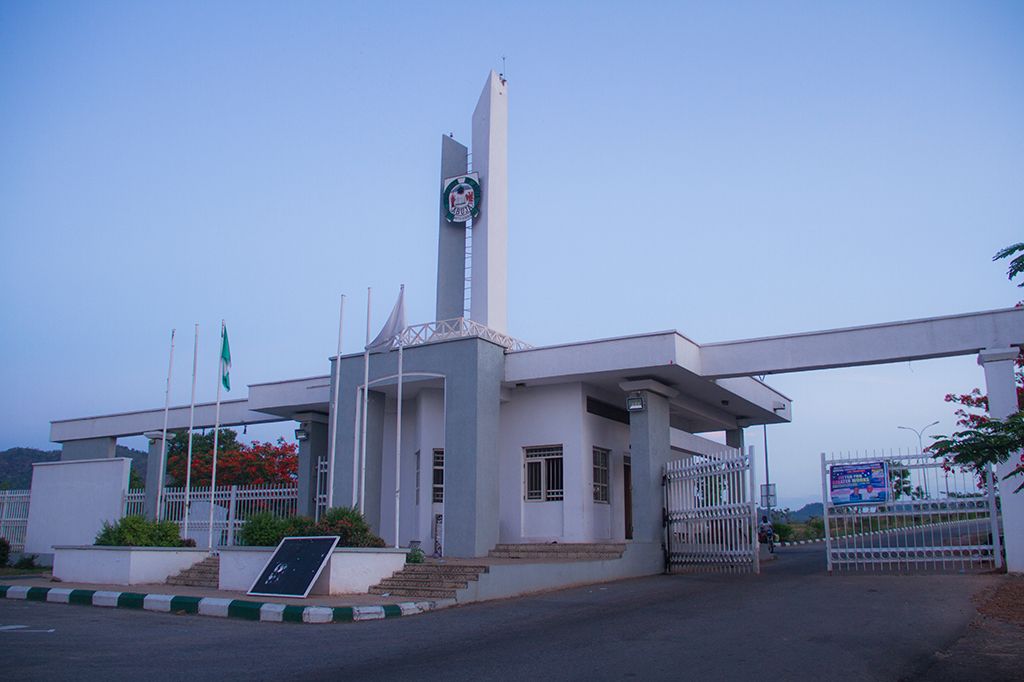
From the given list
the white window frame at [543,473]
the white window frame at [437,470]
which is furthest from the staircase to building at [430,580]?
the white window frame at [543,473]

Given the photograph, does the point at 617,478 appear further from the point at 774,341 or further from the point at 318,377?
the point at 318,377

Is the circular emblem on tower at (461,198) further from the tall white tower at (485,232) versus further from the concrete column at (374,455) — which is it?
the concrete column at (374,455)

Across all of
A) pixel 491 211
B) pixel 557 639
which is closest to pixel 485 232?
pixel 491 211

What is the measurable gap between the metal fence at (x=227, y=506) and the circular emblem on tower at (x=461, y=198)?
8.10 metres

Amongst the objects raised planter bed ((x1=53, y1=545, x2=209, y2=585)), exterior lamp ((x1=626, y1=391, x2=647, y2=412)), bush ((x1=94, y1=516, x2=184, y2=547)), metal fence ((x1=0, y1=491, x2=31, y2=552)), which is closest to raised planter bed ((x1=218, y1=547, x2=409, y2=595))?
raised planter bed ((x1=53, y1=545, x2=209, y2=585))

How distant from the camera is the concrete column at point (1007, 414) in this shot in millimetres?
13227

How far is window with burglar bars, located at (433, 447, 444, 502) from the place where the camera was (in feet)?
59.9

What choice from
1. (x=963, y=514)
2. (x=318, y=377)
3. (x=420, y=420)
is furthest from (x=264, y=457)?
(x=963, y=514)

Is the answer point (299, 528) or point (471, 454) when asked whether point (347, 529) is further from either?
point (471, 454)

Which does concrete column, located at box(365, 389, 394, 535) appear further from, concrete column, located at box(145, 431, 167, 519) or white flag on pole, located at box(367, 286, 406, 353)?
concrete column, located at box(145, 431, 167, 519)

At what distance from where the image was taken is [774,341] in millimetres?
16359


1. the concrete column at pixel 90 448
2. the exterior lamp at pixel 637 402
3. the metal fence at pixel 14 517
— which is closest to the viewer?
the exterior lamp at pixel 637 402

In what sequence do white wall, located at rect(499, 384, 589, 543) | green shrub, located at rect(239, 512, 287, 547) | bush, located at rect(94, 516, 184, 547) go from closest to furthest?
1. green shrub, located at rect(239, 512, 287, 547)
2. bush, located at rect(94, 516, 184, 547)
3. white wall, located at rect(499, 384, 589, 543)

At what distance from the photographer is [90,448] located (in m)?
25.6
